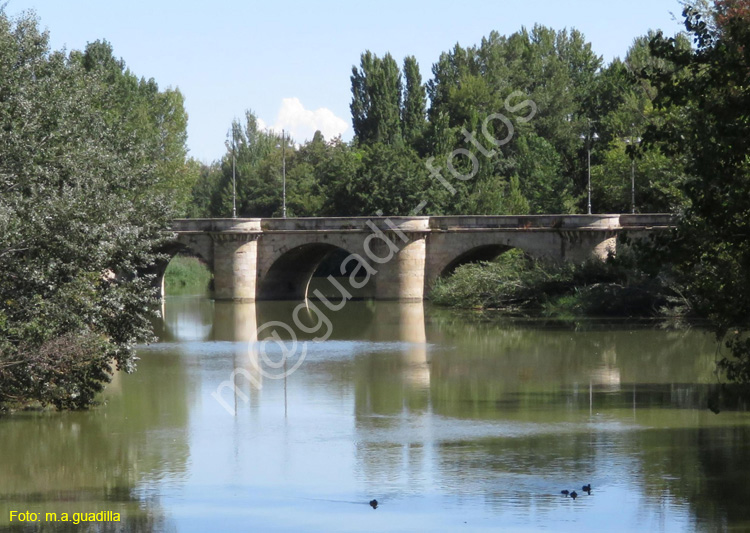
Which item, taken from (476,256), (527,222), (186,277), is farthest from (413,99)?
(527,222)

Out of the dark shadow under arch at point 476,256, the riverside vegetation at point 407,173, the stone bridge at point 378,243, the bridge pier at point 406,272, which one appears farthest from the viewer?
the dark shadow under arch at point 476,256

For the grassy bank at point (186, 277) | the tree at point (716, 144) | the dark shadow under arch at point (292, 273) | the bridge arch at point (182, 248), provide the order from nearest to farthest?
the tree at point (716, 144) < the bridge arch at point (182, 248) < the dark shadow under arch at point (292, 273) < the grassy bank at point (186, 277)

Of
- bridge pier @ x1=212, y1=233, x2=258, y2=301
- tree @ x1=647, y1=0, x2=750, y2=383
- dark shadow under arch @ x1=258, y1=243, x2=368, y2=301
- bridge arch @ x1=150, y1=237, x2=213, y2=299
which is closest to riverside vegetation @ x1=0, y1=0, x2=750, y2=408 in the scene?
tree @ x1=647, y1=0, x2=750, y2=383

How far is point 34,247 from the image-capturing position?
17516mm

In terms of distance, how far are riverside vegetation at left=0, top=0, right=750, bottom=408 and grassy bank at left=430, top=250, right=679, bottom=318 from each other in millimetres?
76

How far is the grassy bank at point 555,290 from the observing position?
3606cm

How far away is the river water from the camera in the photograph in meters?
13.5

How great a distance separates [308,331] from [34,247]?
18158 millimetres

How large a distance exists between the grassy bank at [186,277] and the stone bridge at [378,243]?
11.2 m

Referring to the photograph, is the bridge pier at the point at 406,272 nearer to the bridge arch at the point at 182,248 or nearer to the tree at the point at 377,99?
the bridge arch at the point at 182,248

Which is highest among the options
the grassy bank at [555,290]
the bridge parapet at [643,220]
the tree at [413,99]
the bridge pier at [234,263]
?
the tree at [413,99]

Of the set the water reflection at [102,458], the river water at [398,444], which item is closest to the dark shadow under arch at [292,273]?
the river water at [398,444]

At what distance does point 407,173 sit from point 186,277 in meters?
13.8

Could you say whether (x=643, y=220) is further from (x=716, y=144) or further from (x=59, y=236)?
(x=716, y=144)
